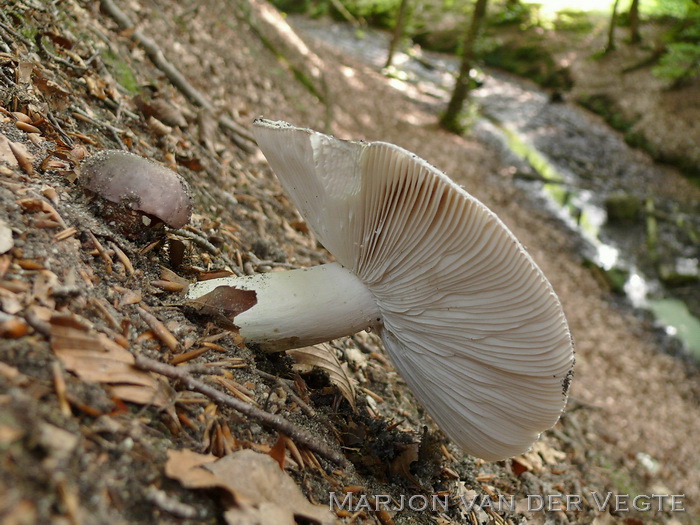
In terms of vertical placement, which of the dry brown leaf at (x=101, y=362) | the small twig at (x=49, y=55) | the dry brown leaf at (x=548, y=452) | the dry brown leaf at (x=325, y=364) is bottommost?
the dry brown leaf at (x=548, y=452)

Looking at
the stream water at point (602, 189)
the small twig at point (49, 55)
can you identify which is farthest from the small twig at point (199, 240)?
the stream water at point (602, 189)

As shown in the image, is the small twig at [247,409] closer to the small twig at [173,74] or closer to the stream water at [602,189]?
the small twig at [173,74]

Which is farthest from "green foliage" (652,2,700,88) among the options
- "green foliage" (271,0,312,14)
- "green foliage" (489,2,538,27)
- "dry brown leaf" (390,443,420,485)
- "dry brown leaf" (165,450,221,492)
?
"green foliage" (271,0,312,14)

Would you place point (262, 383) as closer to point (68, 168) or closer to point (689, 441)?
point (68, 168)

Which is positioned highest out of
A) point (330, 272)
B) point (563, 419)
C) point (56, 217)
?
point (56, 217)

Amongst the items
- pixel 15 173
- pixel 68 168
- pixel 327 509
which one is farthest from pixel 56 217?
pixel 327 509

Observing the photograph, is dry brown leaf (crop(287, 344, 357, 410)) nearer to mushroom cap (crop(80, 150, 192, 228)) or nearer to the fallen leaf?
mushroom cap (crop(80, 150, 192, 228))

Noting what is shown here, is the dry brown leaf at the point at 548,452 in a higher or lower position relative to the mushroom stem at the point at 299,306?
lower
